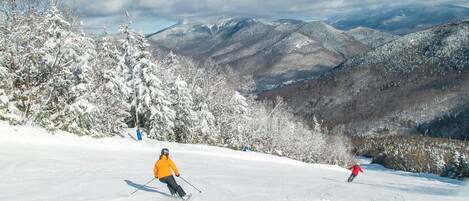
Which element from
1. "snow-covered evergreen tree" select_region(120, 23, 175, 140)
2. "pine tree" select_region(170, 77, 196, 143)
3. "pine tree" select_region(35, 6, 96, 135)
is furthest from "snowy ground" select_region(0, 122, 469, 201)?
"pine tree" select_region(170, 77, 196, 143)

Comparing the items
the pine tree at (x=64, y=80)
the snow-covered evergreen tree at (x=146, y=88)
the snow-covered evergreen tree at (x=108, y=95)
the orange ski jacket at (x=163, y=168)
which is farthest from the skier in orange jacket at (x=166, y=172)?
the snow-covered evergreen tree at (x=146, y=88)

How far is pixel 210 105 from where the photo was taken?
55.3 metres

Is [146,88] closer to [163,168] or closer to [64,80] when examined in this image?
[64,80]

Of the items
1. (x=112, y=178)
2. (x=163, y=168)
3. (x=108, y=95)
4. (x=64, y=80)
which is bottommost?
(x=112, y=178)

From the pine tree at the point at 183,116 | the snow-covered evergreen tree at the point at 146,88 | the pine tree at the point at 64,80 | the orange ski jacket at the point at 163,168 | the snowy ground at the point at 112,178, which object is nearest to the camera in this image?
the orange ski jacket at the point at 163,168

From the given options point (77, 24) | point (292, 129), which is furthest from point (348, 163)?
point (77, 24)

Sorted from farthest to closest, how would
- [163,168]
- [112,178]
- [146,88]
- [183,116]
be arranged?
1. [183,116]
2. [146,88]
3. [112,178]
4. [163,168]

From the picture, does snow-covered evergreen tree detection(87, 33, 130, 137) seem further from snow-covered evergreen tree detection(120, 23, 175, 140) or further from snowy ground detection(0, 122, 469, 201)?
snowy ground detection(0, 122, 469, 201)

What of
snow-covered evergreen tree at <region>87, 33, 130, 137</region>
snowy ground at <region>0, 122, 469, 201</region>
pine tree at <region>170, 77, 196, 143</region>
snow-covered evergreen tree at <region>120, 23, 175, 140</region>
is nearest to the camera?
snowy ground at <region>0, 122, 469, 201</region>

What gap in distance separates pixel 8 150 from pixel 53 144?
4.50 meters

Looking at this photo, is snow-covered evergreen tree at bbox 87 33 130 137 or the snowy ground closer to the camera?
the snowy ground

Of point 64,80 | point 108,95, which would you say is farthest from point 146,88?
point 64,80

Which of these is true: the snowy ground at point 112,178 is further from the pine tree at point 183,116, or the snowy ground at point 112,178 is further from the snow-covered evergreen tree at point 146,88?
the pine tree at point 183,116

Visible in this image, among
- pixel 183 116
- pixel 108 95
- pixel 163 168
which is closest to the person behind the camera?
pixel 163 168
